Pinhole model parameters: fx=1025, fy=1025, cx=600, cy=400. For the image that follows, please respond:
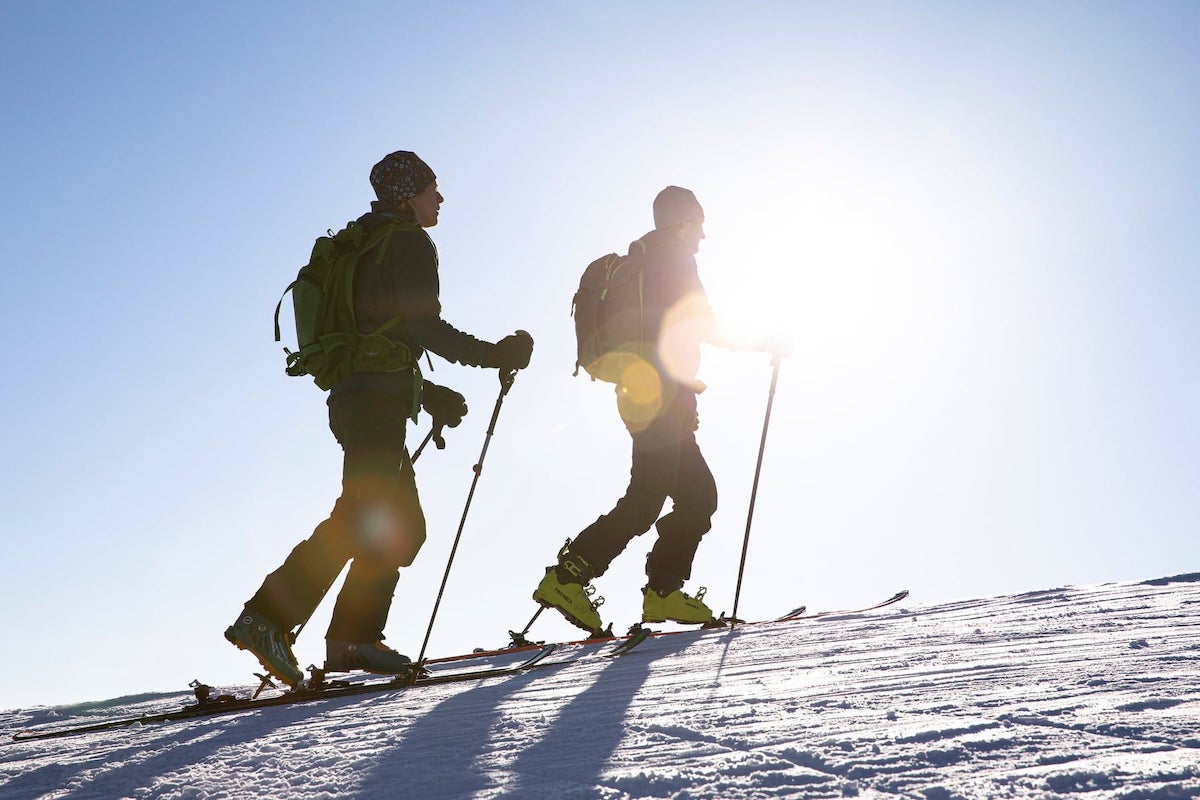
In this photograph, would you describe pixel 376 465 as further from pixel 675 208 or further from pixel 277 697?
pixel 675 208

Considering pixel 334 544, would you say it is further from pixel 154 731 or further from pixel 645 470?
pixel 645 470

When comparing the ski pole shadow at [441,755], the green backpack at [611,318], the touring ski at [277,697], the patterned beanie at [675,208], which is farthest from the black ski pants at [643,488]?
the ski pole shadow at [441,755]

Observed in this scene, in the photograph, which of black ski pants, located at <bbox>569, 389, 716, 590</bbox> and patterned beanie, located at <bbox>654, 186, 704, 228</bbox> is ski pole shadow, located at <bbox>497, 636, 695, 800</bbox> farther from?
patterned beanie, located at <bbox>654, 186, 704, 228</bbox>

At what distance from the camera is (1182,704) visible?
2.42 metres

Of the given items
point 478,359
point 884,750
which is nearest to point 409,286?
point 478,359

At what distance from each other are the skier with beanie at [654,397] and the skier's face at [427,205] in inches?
50.8

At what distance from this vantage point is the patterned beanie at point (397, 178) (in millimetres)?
5000

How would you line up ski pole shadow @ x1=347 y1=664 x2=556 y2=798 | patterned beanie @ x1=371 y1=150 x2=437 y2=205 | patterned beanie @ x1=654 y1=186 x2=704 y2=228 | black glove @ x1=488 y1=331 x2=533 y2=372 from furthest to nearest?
patterned beanie @ x1=654 y1=186 x2=704 y2=228, patterned beanie @ x1=371 y1=150 x2=437 y2=205, black glove @ x1=488 y1=331 x2=533 y2=372, ski pole shadow @ x1=347 y1=664 x2=556 y2=798

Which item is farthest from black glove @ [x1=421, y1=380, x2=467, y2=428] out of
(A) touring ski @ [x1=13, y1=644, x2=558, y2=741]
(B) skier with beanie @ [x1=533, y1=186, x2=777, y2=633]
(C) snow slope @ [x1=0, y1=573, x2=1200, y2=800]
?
(C) snow slope @ [x1=0, y1=573, x2=1200, y2=800]

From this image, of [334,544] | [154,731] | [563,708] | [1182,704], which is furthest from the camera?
[334,544]

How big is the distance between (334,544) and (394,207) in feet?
5.44

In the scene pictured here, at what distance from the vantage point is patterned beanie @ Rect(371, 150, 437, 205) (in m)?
5.00

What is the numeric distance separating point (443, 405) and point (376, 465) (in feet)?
2.40

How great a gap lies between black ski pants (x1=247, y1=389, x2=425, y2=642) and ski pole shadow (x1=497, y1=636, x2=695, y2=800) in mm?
1440
